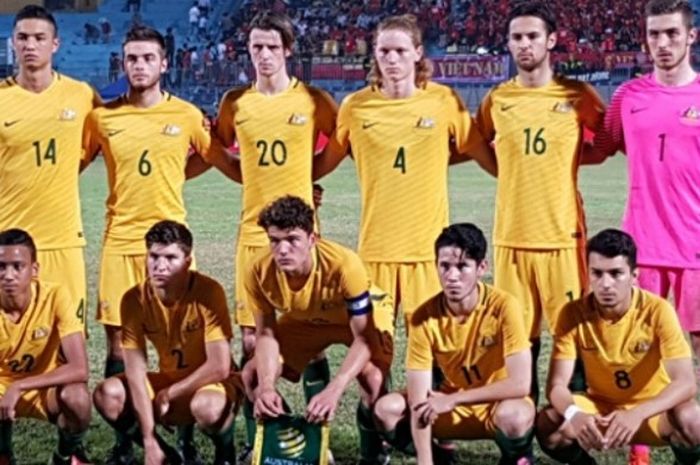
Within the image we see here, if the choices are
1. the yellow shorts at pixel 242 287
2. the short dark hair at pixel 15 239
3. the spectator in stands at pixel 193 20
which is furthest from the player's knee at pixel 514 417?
the spectator in stands at pixel 193 20

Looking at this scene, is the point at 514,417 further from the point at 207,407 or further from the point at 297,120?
the point at 297,120

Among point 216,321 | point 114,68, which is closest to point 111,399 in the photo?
point 216,321

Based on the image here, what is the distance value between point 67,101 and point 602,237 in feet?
8.01

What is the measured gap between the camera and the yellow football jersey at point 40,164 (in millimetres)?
5293

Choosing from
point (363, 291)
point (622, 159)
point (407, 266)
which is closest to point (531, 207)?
point (407, 266)

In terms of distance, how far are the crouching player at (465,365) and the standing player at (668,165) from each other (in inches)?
31.8

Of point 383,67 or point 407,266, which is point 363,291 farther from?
point 383,67

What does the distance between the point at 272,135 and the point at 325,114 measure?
273 mm

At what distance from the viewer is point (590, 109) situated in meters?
5.16

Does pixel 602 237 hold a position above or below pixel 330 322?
above

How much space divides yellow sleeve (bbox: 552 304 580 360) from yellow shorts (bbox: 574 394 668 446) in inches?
6.7

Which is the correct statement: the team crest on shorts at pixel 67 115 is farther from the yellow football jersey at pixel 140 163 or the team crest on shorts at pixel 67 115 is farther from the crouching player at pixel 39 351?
the crouching player at pixel 39 351

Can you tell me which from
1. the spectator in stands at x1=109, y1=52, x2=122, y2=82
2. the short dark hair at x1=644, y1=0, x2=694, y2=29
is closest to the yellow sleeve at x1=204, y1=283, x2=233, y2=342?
the short dark hair at x1=644, y1=0, x2=694, y2=29

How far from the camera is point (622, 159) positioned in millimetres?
21703
